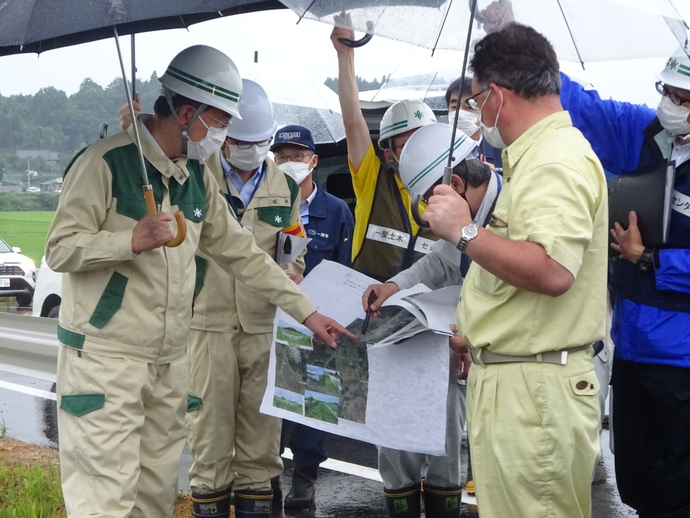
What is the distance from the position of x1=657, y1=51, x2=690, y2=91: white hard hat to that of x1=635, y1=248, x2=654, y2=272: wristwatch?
66 centimetres

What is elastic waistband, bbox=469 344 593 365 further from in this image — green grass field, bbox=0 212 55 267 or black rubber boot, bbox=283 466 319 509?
green grass field, bbox=0 212 55 267

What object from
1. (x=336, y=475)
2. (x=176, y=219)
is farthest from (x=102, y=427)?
(x=336, y=475)

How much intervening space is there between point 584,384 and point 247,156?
2403 millimetres

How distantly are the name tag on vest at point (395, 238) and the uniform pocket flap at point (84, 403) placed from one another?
1.66m

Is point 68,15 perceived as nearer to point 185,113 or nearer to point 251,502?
point 185,113

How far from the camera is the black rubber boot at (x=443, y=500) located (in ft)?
14.5

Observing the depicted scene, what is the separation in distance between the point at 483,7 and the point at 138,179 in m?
1.50

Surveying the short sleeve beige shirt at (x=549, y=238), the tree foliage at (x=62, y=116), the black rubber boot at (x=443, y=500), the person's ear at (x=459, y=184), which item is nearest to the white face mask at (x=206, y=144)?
the tree foliage at (x=62, y=116)

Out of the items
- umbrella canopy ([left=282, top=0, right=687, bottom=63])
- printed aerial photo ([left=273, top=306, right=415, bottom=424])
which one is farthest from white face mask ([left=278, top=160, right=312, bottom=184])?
umbrella canopy ([left=282, top=0, right=687, bottom=63])

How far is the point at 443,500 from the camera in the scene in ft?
14.5

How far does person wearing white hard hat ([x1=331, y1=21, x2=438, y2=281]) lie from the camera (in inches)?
181

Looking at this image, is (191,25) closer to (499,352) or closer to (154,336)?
(154,336)

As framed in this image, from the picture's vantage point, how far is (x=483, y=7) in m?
3.29

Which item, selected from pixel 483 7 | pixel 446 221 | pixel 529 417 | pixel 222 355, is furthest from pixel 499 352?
pixel 222 355
